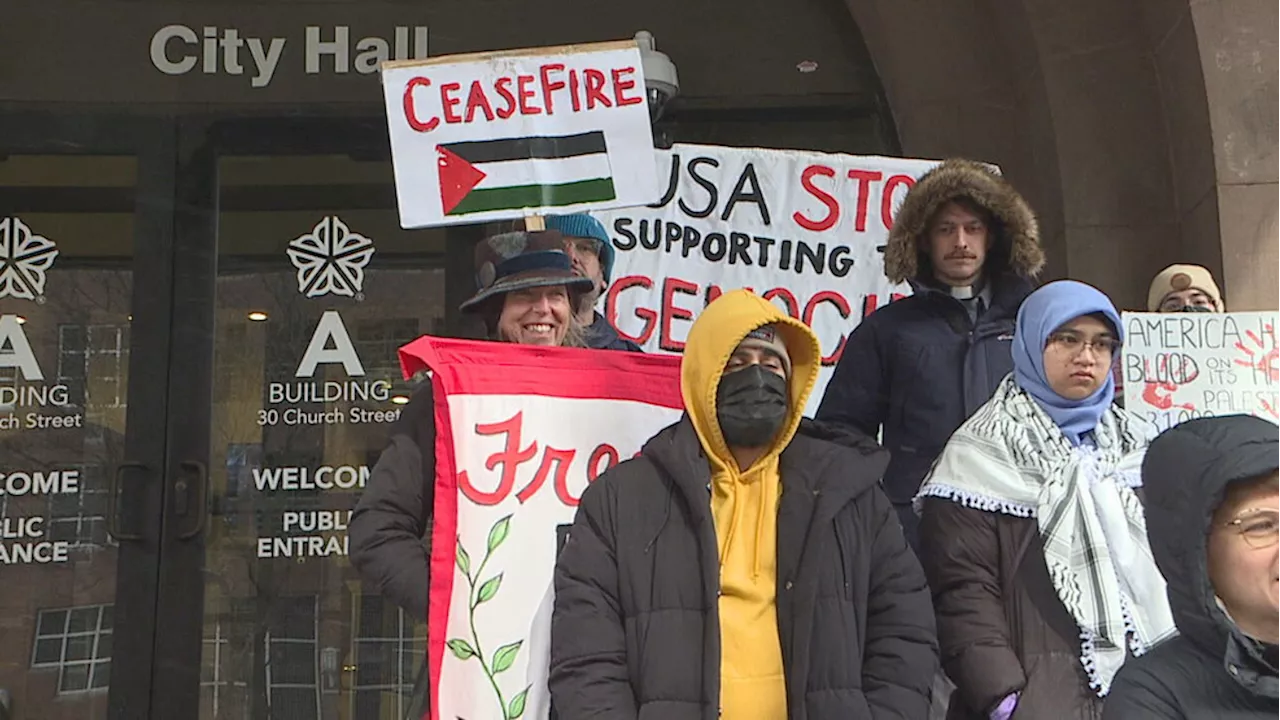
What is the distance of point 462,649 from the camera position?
2.92 metres

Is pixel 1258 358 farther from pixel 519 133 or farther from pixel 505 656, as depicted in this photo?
pixel 505 656

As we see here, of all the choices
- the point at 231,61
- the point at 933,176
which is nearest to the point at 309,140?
the point at 231,61

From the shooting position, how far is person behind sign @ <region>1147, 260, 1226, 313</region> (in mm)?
4000

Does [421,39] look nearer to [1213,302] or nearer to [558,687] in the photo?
[1213,302]

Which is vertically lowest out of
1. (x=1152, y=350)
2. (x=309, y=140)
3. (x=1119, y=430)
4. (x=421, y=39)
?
(x=1119, y=430)

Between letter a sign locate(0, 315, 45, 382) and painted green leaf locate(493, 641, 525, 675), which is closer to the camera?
painted green leaf locate(493, 641, 525, 675)

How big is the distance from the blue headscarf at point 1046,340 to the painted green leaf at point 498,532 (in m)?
1.13

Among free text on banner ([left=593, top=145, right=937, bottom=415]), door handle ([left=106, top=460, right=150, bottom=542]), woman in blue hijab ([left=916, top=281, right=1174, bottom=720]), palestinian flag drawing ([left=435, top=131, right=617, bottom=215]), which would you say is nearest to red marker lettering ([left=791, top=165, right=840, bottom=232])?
free text on banner ([left=593, top=145, right=937, bottom=415])

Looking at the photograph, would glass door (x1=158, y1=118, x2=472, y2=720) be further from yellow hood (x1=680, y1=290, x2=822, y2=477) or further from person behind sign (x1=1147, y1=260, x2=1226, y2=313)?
yellow hood (x1=680, y1=290, x2=822, y2=477)

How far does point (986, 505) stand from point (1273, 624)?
89 cm

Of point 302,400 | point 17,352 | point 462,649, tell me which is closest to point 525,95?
point 462,649

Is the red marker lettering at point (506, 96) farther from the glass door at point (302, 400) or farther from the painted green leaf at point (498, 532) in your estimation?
the glass door at point (302, 400)

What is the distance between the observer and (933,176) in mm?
3627

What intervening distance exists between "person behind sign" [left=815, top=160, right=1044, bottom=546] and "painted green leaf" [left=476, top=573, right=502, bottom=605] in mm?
1044
